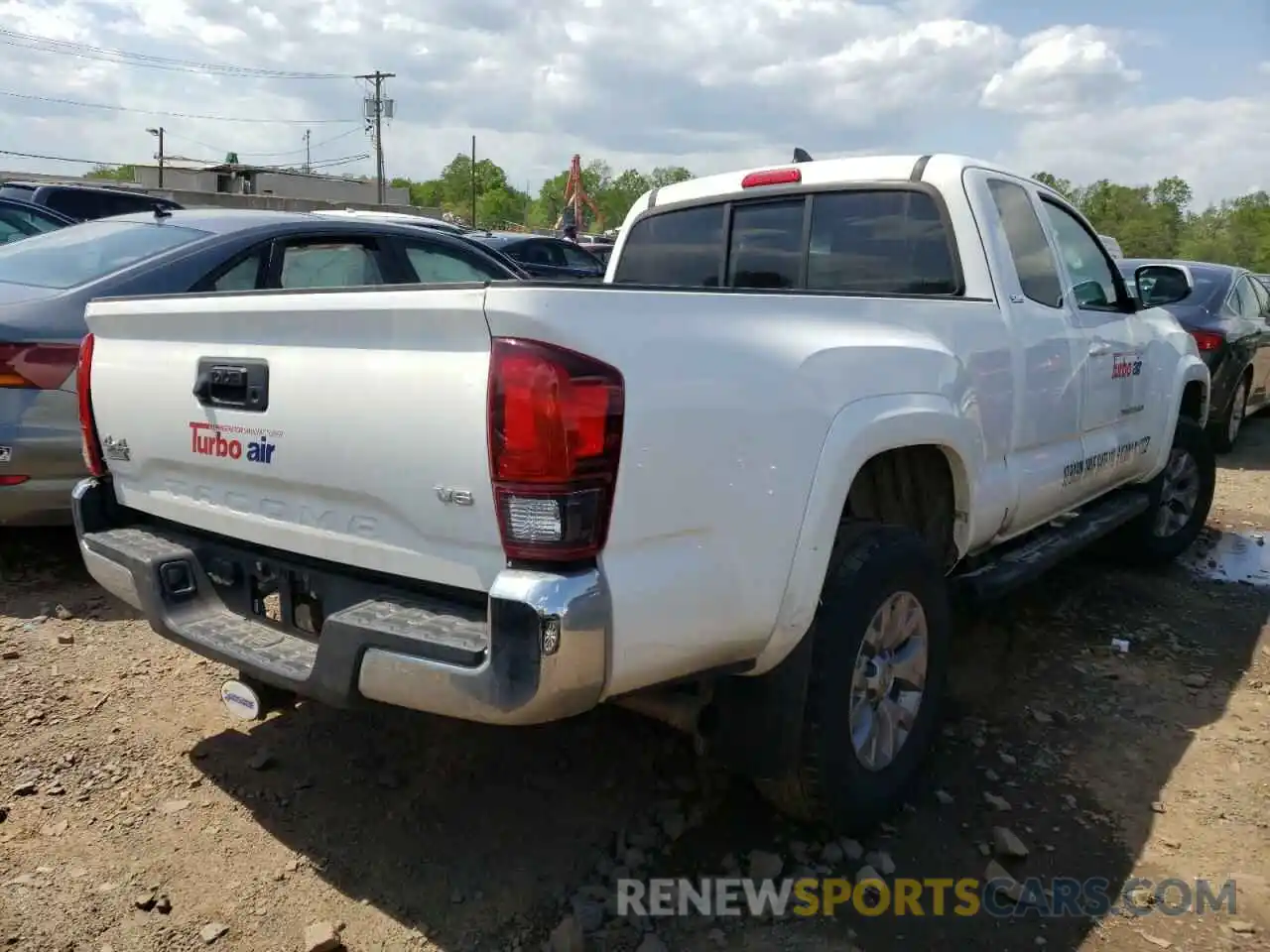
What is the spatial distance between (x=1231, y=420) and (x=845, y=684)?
783cm

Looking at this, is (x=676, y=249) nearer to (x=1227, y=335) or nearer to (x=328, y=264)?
(x=328, y=264)

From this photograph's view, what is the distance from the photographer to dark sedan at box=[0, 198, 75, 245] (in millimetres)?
8117

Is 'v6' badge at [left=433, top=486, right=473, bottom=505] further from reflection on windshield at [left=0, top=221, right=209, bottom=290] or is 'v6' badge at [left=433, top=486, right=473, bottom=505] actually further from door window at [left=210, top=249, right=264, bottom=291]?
reflection on windshield at [left=0, top=221, right=209, bottom=290]

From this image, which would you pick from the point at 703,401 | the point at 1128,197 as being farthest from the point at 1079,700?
the point at 1128,197

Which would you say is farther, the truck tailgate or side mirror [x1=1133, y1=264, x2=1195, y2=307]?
side mirror [x1=1133, y1=264, x2=1195, y2=307]

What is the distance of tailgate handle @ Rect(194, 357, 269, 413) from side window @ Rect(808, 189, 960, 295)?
6.86 feet

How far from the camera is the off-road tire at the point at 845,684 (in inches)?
103

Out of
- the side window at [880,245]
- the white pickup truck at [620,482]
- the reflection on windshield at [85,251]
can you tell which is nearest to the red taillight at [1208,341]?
the white pickup truck at [620,482]

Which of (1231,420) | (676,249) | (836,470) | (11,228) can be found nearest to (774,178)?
(676,249)

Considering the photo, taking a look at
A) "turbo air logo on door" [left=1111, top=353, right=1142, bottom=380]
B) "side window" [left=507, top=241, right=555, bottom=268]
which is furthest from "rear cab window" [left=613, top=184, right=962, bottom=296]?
"side window" [left=507, top=241, right=555, bottom=268]

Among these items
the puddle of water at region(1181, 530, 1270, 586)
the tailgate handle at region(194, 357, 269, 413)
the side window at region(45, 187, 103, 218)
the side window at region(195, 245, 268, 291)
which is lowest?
the puddle of water at region(1181, 530, 1270, 586)

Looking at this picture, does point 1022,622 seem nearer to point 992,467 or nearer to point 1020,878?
point 992,467

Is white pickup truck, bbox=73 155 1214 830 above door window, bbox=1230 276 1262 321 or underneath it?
underneath

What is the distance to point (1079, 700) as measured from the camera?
3.88 meters
